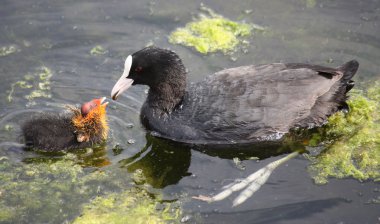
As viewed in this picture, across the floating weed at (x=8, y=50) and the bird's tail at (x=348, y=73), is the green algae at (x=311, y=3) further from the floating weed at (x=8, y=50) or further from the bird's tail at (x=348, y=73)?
the floating weed at (x=8, y=50)

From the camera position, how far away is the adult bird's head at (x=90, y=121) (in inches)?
216

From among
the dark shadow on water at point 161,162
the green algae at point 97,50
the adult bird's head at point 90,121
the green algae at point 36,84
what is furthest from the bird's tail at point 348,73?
the green algae at point 36,84

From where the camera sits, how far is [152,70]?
19.5 ft

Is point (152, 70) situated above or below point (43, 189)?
above

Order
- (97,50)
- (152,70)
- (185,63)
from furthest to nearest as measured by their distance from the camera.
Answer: (97,50) < (185,63) < (152,70)

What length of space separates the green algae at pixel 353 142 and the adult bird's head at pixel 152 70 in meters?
1.59

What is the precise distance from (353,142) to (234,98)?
1.34 m

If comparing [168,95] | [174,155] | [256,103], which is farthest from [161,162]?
[256,103]

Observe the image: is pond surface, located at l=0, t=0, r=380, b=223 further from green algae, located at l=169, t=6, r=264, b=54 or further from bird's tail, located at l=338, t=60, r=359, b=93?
bird's tail, located at l=338, t=60, r=359, b=93

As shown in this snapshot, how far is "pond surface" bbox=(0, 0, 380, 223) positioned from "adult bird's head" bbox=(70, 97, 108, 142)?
0.70 ft

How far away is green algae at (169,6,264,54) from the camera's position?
7.34 meters

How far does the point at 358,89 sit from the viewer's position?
6.72m

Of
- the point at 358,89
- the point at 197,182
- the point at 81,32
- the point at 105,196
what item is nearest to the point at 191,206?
the point at 197,182

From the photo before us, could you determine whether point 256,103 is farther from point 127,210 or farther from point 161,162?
point 127,210
